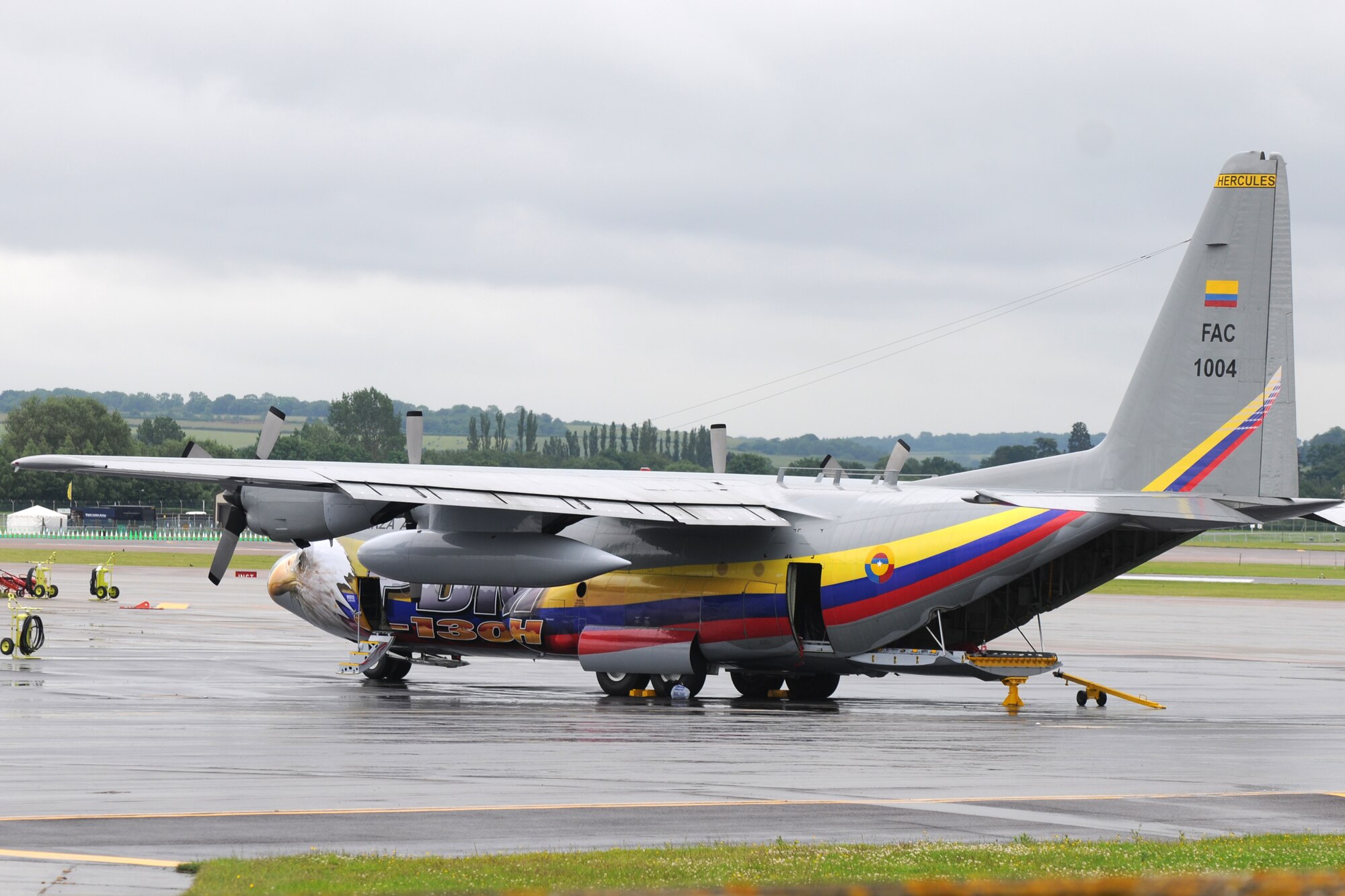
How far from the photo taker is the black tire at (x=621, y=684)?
83.7 feet

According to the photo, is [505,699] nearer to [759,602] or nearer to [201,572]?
[759,602]

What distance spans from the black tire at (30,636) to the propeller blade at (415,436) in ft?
26.8

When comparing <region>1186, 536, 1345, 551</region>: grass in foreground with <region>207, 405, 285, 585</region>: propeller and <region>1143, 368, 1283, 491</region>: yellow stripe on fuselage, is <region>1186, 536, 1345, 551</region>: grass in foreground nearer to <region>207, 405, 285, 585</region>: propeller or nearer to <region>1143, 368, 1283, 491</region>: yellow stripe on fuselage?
<region>1143, 368, 1283, 491</region>: yellow stripe on fuselage

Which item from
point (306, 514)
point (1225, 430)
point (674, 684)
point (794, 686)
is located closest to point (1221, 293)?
point (1225, 430)

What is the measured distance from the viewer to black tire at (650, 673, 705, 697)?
83.0 feet

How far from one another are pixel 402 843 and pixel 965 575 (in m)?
13.1

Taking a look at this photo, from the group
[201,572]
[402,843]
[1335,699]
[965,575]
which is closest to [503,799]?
[402,843]

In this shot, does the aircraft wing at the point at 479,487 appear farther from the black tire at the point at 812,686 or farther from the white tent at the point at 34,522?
the white tent at the point at 34,522

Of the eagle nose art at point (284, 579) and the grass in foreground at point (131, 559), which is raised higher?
the eagle nose art at point (284, 579)

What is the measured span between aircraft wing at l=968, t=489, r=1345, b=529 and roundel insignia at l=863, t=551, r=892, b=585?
2164 mm

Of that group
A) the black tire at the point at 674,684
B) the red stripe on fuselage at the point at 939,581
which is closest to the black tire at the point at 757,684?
the black tire at the point at 674,684

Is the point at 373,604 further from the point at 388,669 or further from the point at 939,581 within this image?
the point at 939,581

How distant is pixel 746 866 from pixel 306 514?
15003 millimetres

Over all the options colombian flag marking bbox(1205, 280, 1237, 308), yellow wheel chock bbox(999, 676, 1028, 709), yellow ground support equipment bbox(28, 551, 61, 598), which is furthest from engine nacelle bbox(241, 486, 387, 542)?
yellow ground support equipment bbox(28, 551, 61, 598)
